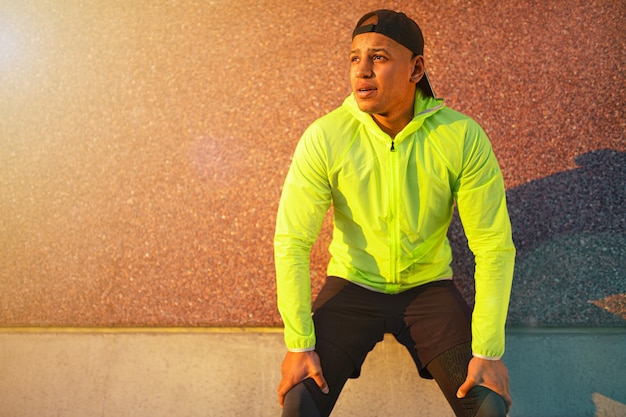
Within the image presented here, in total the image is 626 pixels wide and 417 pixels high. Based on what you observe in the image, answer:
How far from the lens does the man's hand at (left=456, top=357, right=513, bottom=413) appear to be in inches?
71.4

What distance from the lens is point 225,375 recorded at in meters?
2.61

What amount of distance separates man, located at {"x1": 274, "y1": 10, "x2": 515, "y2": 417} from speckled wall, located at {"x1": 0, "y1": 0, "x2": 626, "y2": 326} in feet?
2.11

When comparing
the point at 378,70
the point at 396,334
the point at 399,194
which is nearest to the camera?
the point at 378,70

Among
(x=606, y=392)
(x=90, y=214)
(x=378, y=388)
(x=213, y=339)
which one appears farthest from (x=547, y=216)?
(x=90, y=214)

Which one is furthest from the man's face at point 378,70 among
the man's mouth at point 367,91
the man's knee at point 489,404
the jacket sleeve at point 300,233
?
the man's knee at point 489,404

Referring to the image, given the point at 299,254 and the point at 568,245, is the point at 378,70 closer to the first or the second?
the point at 299,254

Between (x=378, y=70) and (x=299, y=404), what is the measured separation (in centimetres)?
114

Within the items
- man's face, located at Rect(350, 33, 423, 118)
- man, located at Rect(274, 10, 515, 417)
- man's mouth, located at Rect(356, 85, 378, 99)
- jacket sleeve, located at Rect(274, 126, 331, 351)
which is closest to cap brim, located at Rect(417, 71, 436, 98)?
man, located at Rect(274, 10, 515, 417)

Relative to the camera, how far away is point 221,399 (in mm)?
2594

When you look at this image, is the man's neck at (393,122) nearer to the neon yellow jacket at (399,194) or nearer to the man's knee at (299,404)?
the neon yellow jacket at (399,194)

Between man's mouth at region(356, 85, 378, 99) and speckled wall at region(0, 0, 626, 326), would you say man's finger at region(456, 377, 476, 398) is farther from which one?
man's mouth at region(356, 85, 378, 99)

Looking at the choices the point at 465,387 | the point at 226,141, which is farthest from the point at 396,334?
the point at 226,141

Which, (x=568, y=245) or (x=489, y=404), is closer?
(x=489, y=404)

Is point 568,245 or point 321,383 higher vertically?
point 568,245
